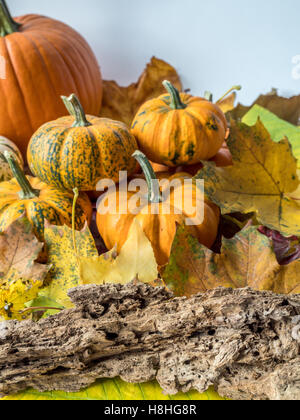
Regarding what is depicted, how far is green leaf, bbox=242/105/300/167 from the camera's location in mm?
991

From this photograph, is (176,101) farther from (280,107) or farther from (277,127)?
(280,107)

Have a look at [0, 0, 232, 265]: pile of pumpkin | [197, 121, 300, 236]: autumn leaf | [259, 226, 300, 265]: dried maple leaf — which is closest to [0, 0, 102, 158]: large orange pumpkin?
[0, 0, 232, 265]: pile of pumpkin

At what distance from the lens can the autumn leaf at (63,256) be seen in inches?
28.5

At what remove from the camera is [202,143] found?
2.83 feet

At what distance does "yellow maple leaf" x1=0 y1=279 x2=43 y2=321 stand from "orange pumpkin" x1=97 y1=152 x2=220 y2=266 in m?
0.18

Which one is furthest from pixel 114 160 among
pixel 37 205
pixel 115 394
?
pixel 115 394

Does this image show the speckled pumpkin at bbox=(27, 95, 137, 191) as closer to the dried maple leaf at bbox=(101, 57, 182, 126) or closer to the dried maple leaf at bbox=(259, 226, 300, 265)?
the dried maple leaf at bbox=(259, 226, 300, 265)

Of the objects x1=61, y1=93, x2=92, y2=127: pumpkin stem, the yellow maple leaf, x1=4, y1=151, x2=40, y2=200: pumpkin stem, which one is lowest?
the yellow maple leaf

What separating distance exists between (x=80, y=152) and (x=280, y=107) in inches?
26.3

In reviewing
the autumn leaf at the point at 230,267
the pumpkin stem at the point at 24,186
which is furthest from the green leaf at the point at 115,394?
the pumpkin stem at the point at 24,186

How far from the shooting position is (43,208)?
2.67 ft

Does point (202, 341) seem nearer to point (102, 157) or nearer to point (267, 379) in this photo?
point (267, 379)

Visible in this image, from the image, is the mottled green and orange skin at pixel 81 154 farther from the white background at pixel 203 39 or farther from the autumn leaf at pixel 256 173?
the white background at pixel 203 39

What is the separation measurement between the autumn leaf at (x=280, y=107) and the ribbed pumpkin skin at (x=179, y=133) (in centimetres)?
33
